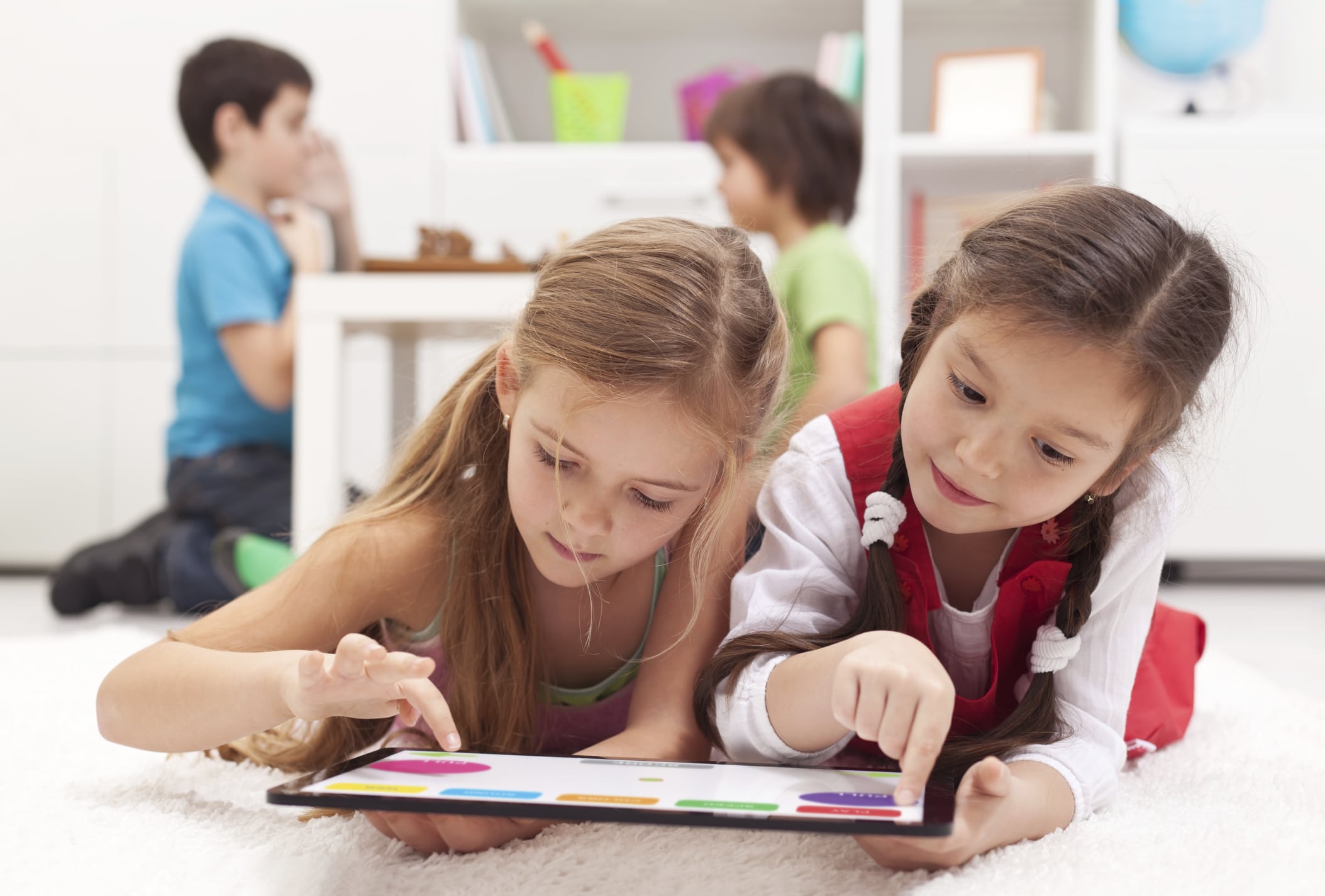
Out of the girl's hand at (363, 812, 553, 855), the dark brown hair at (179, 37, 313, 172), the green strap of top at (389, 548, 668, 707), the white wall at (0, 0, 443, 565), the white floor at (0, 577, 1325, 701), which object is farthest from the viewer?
the white wall at (0, 0, 443, 565)

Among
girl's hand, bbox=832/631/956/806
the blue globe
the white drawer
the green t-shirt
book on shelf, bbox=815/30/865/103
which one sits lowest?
girl's hand, bbox=832/631/956/806

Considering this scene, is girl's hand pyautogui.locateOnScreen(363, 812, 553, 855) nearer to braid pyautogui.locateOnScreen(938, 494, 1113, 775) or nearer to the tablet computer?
the tablet computer

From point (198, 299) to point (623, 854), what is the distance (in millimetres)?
1490

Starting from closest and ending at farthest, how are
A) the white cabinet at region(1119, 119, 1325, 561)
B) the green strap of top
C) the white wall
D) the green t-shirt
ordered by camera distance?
the green strap of top
the green t-shirt
the white cabinet at region(1119, 119, 1325, 561)
the white wall

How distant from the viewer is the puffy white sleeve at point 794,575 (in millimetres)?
689

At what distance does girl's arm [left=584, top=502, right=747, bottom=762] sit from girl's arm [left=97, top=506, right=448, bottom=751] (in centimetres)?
16

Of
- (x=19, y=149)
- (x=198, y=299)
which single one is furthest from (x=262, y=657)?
(x=19, y=149)

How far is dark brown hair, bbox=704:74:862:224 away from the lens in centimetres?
A: 170

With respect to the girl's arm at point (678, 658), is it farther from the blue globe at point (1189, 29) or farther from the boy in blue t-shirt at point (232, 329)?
the blue globe at point (1189, 29)

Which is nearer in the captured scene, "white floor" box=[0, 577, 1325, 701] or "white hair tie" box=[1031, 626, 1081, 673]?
"white hair tie" box=[1031, 626, 1081, 673]

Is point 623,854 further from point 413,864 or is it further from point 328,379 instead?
point 328,379

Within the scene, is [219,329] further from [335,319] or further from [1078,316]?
[1078,316]

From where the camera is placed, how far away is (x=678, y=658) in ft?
2.52

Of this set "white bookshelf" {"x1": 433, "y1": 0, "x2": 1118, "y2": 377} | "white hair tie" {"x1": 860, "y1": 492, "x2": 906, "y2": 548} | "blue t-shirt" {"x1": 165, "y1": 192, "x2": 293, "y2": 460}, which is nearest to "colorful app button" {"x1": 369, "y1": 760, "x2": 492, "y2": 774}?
"white hair tie" {"x1": 860, "y1": 492, "x2": 906, "y2": 548}
